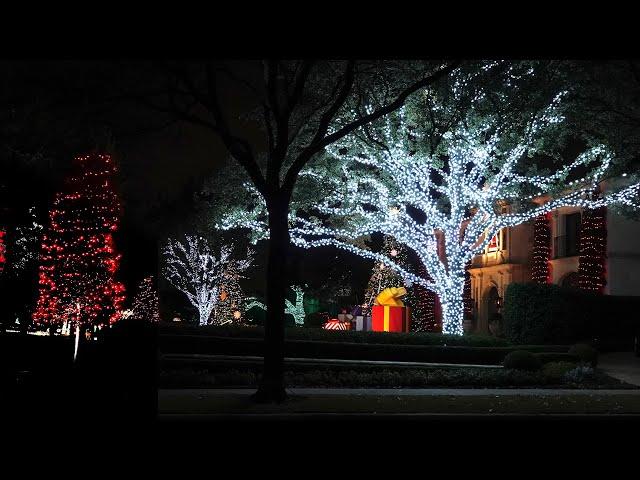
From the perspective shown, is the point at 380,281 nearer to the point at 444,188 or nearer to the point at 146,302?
the point at 444,188

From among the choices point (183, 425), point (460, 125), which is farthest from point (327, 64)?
A: point (183, 425)

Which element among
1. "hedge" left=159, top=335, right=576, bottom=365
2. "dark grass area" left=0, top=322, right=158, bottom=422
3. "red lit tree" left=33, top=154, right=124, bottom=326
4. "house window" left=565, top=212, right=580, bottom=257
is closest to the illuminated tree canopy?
"hedge" left=159, top=335, right=576, bottom=365

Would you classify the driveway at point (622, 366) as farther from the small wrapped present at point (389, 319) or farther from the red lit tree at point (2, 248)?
the red lit tree at point (2, 248)

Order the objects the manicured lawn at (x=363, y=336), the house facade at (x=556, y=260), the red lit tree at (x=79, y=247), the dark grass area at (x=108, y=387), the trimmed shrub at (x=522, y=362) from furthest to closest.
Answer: the red lit tree at (x=79, y=247) → the house facade at (x=556, y=260) → the manicured lawn at (x=363, y=336) → the trimmed shrub at (x=522, y=362) → the dark grass area at (x=108, y=387)

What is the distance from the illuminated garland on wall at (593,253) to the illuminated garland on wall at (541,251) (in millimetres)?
4222

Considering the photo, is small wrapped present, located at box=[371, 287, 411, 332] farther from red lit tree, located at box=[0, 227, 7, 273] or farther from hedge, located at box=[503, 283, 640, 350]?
red lit tree, located at box=[0, 227, 7, 273]

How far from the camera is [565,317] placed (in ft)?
95.5

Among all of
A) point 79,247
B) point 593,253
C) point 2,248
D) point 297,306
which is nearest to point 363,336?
point 593,253

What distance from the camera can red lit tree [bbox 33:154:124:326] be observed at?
43.8 meters

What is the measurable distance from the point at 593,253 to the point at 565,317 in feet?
26.9

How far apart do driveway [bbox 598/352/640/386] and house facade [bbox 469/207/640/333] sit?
7429 mm

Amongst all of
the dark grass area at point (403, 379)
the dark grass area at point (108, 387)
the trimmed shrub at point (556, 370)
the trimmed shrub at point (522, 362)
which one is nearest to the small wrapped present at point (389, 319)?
the trimmed shrub at point (522, 362)

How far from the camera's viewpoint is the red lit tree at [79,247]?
144 feet

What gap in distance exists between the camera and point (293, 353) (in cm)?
2631
